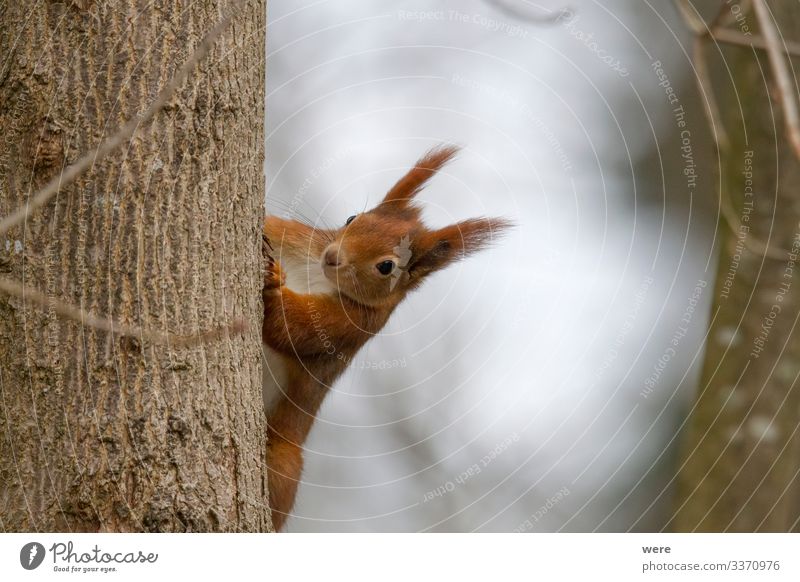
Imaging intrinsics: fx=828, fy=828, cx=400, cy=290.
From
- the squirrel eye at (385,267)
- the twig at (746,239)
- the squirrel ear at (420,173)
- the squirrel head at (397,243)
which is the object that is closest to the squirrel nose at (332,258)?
the squirrel head at (397,243)

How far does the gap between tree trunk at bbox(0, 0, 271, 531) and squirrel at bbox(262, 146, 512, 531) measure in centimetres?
62

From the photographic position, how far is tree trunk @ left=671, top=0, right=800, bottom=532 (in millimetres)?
2572

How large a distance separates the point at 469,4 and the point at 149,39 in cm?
116

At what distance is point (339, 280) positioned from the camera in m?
2.14

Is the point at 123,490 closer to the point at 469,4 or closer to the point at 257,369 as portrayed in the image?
the point at 257,369

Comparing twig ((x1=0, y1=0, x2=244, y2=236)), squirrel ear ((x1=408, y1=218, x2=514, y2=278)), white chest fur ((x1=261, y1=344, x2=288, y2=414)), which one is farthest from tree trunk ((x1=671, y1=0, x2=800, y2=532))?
twig ((x1=0, y1=0, x2=244, y2=236))

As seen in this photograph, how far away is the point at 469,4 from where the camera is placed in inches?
87.5

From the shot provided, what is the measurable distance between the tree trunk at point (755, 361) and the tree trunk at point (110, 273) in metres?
1.83

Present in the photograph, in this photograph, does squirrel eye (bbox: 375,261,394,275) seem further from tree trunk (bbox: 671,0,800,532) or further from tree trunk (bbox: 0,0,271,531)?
tree trunk (bbox: 671,0,800,532)

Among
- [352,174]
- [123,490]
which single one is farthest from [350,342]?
[123,490]

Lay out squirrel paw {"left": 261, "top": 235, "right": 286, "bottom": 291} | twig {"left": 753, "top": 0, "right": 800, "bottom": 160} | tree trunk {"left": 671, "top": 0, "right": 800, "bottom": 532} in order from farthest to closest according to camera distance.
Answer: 1. tree trunk {"left": 671, "top": 0, "right": 800, "bottom": 532}
2. squirrel paw {"left": 261, "top": 235, "right": 286, "bottom": 291}
3. twig {"left": 753, "top": 0, "right": 800, "bottom": 160}

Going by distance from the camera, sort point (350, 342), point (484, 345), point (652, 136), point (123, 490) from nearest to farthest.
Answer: point (123, 490) < point (350, 342) < point (484, 345) < point (652, 136)

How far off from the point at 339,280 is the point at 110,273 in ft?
3.04

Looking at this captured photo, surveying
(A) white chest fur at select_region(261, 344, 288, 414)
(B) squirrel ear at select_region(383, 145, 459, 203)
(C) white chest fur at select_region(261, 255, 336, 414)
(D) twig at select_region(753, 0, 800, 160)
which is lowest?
(D) twig at select_region(753, 0, 800, 160)
